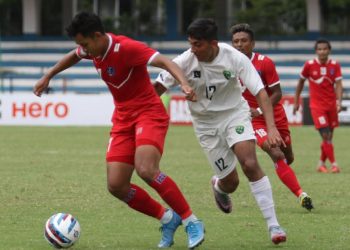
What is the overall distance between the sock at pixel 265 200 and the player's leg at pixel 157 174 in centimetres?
65

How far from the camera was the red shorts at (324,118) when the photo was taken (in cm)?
1639

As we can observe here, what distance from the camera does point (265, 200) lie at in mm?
8656

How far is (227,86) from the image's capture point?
879 centimetres

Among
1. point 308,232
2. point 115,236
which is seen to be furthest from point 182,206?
point 308,232

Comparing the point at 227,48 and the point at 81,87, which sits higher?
the point at 227,48

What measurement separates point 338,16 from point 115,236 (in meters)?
33.7

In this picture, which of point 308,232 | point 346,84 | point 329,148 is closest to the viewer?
point 308,232

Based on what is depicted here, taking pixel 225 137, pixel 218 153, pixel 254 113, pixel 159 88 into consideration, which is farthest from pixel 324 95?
pixel 159 88

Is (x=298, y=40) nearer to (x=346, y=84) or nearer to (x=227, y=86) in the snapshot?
(x=346, y=84)

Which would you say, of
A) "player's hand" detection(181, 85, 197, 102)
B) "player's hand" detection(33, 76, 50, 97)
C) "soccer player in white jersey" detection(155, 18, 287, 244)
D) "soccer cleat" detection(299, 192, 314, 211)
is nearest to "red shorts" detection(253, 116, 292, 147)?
"soccer cleat" detection(299, 192, 314, 211)

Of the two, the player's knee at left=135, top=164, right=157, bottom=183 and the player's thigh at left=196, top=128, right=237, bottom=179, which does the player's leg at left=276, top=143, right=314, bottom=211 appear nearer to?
the player's thigh at left=196, top=128, right=237, bottom=179

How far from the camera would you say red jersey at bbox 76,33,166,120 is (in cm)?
830

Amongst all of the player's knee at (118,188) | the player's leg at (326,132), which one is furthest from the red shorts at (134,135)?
the player's leg at (326,132)

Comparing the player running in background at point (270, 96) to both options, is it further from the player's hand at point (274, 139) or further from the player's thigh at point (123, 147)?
the player's thigh at point (123, 147)
